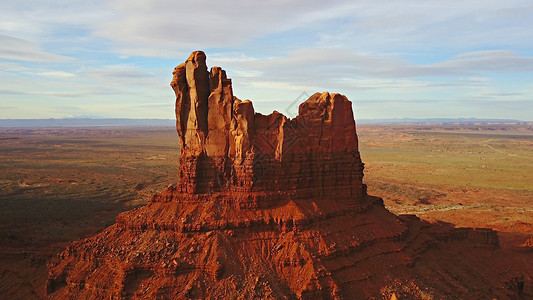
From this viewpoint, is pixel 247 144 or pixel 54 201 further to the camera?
Answer: pixel 54 201

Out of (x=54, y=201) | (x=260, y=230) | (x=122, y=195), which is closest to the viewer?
(x=260, y=230)

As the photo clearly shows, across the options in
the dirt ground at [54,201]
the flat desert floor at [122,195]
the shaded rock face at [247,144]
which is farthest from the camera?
the flat desert floor at [122,195]

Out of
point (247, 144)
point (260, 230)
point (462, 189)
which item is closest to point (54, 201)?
point (247, 144)

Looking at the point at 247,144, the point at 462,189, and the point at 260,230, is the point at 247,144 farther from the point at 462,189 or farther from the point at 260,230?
the point at 462,189

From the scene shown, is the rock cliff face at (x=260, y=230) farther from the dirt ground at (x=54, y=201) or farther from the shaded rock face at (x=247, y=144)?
the dirt ground at (x=54, y=201)

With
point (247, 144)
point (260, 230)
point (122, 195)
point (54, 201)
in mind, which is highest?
point (247, 144)

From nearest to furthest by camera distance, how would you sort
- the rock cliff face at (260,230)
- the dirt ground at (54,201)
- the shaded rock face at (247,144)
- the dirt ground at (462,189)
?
the rock cliff face at (260,230) < the shaded rock face at (247,144) < the dirt ground at (54,201) < the dirt ground at (462,189)

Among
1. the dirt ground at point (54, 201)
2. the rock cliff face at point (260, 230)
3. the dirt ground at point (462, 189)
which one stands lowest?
the dirt ground at point (462, 189)

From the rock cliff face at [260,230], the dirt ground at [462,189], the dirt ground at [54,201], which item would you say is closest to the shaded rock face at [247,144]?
the rock cliff face at [260,230]

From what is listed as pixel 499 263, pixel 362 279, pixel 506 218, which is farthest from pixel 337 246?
pixel 506 218

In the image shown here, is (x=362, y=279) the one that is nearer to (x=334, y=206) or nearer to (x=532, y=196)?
(x=334, y=206)
